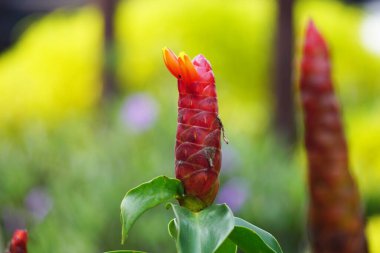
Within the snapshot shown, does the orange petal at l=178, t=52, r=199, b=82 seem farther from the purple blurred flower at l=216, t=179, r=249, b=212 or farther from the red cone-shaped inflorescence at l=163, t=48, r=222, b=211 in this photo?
the purple blurred flower at l=216, t=179, r=249, b=212

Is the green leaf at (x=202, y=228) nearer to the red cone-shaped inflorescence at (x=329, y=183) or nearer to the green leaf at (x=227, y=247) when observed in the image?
the green leaf at (x=227, y=247)

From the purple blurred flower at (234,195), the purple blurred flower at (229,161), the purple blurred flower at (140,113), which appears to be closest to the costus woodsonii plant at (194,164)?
the purple blurred flower at (234,195)

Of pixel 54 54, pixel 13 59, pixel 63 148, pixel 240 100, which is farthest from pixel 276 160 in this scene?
pixel 13 59

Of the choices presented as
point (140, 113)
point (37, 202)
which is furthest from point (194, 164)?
point (140, 113)

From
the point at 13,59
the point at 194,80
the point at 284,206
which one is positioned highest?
the point at 194,80

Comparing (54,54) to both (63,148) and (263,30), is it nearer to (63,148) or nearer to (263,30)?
(263,30)

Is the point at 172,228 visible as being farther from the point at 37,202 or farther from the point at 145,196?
the point at 37,202
